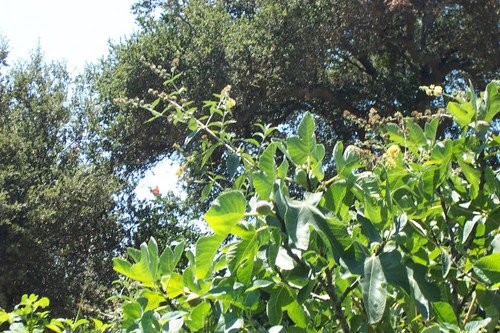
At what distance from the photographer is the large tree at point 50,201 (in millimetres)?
7902

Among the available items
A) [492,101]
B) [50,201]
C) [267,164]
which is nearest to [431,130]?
[492,101]

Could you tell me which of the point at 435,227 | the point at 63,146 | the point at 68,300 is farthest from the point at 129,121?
the point at 435,227

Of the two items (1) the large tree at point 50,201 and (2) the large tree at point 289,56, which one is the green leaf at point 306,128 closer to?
(1) the large tree at point 50,201

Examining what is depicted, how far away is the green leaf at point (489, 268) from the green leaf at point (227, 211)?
1.40 ft

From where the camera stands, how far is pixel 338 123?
35.2 ft

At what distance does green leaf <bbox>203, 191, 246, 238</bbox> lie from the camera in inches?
32.3

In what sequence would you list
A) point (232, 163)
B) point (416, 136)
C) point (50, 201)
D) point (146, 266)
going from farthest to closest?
point (50, 201) < point (232, 163) < point (416, 136) < point (146, 266)

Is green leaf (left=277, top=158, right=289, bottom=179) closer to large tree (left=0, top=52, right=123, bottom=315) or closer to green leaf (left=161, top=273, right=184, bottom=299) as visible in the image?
green leaf (left=161, top=273, right=184, bottom=299)

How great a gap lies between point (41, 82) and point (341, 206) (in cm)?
1011

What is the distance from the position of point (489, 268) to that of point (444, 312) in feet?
0.42

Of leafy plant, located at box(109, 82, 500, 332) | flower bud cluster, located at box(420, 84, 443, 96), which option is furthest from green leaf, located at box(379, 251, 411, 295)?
flower bud cluster, located at box(420, 84, 443, 96)

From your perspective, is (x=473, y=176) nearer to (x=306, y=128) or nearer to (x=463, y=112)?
(x=463, y=112)

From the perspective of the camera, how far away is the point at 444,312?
3.02 feet

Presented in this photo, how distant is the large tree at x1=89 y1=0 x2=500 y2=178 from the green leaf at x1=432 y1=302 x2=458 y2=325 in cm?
825
